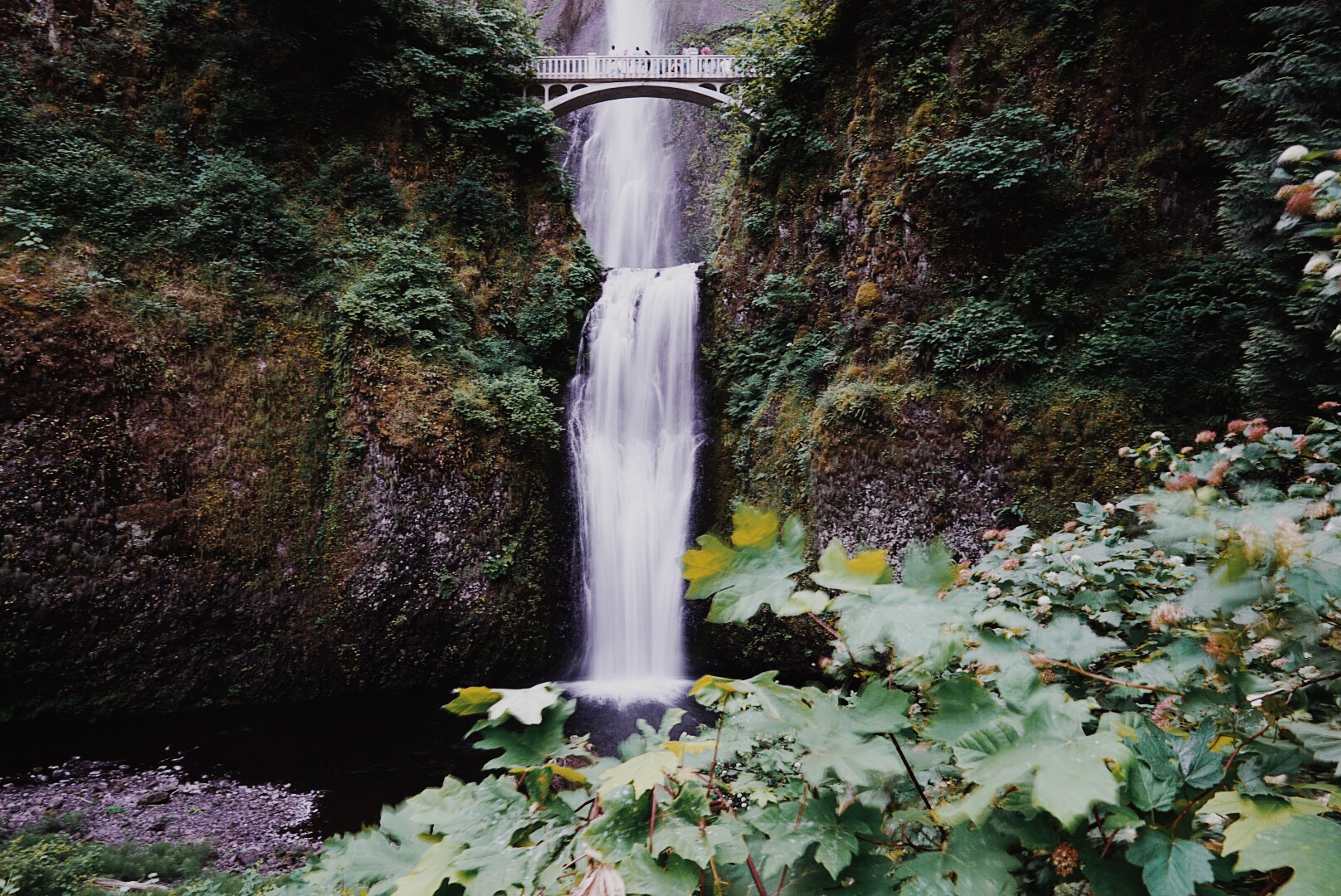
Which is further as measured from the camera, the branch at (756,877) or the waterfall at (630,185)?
the waterfall at (630,185)

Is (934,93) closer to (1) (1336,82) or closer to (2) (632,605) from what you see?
(1) (1336,82)

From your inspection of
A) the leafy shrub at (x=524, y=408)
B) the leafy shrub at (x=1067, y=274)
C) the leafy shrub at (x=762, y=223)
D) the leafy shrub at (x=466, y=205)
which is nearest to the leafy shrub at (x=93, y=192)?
the leafy shrub at (x=466, y=205)

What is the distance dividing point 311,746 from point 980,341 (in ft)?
30.0

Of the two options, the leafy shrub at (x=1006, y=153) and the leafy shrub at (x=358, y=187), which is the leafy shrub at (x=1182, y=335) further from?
the leafy shrub at (x=358, y=187)

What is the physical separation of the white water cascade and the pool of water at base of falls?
1295 millimetres

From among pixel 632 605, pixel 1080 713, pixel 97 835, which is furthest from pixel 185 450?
pixel 1080 713

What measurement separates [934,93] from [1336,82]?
14.2 ft

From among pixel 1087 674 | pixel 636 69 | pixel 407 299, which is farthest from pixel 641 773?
pixel 636 69

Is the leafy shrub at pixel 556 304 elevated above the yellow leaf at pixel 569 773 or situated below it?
above

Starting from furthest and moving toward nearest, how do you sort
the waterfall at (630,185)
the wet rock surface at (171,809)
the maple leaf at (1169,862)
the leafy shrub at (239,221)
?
1. the waterfall at (630,185)
2. the leafy shrub at (239,221)
3. the wet rock surface at (171,809)
4. the maple leaf at (1169,862)

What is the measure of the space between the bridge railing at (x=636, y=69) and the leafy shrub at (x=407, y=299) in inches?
214

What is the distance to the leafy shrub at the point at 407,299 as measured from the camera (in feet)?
28.9

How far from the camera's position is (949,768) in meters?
0.91

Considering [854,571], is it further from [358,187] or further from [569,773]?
[358,187]
